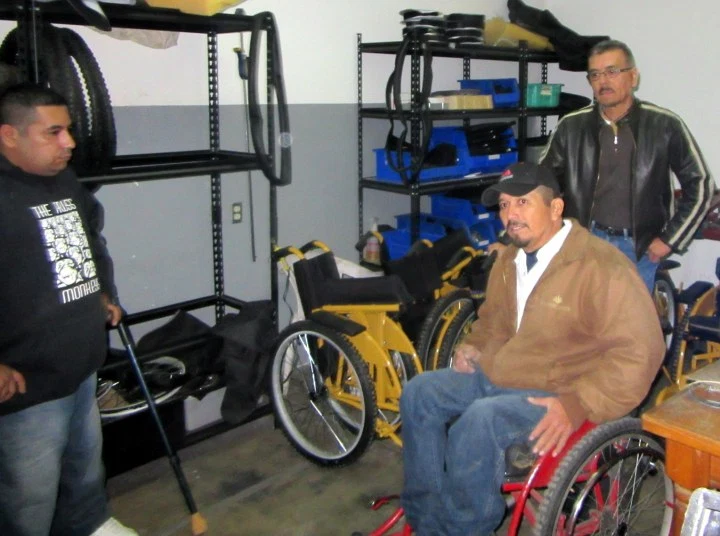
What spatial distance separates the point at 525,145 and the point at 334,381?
189 centimetres

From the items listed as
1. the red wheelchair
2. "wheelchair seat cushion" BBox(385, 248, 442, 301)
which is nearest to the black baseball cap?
the red wheelchair

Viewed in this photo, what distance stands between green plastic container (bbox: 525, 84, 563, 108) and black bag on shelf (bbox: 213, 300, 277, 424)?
2087mm

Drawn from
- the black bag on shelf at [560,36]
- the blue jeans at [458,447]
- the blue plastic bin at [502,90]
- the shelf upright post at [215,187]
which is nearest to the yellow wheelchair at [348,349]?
the shelf upright post at [215,187]

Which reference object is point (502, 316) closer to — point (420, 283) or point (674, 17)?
point (420, 283)

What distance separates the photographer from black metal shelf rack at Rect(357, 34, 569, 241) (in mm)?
3203

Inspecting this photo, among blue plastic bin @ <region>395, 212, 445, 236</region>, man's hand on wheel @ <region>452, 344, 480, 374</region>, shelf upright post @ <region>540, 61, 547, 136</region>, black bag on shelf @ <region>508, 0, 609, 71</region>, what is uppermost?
black bag on shelf @ <region>508, 0, 609, 71</region>

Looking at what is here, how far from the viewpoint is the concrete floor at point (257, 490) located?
230 cm

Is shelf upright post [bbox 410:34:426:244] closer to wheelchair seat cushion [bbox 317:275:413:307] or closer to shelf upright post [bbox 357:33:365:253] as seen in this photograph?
shelf upright post [bbox 357:33:365:253]

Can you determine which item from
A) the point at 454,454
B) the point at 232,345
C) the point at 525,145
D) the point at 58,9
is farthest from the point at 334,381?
the point at 525,145

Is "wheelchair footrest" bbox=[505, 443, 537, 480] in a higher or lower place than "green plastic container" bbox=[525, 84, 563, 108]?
lower

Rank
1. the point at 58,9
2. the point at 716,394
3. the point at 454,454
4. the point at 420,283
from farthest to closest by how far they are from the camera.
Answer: the point at 420,283 < the point at 58,9 < the point at 454,454 < the point at 716,394

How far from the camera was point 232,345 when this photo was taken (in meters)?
2.63

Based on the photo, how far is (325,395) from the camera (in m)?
2.75

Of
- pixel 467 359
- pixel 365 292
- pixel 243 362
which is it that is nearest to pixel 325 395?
pixel 243 362
